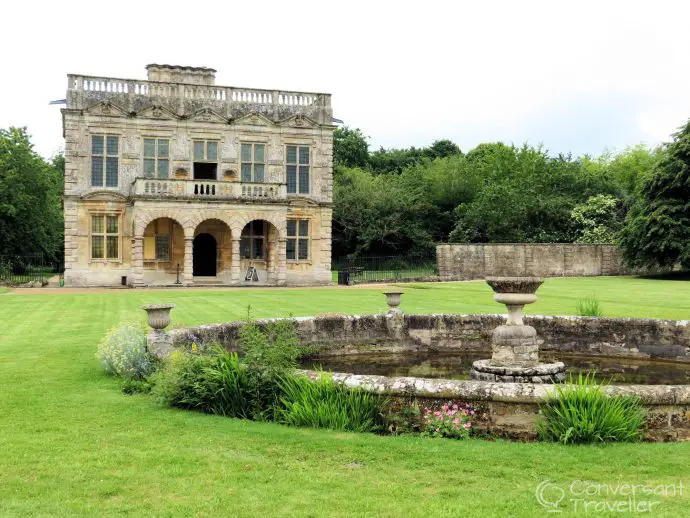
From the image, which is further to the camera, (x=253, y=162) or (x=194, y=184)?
(x=253, y=162)

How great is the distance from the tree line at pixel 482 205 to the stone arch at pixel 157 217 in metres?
12.5

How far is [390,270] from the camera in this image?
A: 45406mm

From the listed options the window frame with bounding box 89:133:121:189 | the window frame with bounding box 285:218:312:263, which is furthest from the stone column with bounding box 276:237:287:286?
the window frame with bounding box 89:133:121:189

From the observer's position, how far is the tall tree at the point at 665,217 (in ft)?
132

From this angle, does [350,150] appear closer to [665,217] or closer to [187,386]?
[665,217]

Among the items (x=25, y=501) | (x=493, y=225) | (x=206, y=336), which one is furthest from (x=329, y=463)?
(x=493, y=225)

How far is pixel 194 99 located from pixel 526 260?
72.8ft

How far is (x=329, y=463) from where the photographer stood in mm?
6812

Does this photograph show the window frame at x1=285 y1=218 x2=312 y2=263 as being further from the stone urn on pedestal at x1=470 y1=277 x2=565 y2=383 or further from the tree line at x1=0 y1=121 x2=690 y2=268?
the stone urn on pedestal at x1=470 y1=277 x2=565 y2=383

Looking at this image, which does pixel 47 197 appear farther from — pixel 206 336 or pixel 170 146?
pixel 206 336

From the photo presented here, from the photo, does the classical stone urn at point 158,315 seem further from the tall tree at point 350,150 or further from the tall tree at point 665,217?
the tall tree at point 350,150

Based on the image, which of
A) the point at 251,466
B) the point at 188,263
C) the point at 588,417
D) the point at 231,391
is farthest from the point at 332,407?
the point at 188,263

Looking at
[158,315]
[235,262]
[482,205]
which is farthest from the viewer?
[482,205]

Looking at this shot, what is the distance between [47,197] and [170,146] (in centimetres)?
1950
